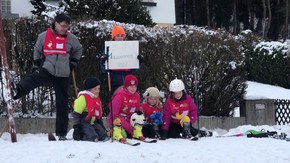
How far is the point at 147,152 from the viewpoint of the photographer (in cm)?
650

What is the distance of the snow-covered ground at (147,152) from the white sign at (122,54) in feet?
5.09

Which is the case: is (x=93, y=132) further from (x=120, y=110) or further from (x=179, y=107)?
(x=179, y=107)

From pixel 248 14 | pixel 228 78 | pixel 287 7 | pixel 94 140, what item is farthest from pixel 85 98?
pixel 248 14

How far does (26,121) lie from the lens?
352 inches

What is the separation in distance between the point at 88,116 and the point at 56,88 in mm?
697

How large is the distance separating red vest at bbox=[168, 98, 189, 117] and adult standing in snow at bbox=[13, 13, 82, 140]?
1722mm

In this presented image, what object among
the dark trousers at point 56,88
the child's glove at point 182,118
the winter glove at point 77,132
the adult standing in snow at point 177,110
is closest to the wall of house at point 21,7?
the dark trousers at point 56,88

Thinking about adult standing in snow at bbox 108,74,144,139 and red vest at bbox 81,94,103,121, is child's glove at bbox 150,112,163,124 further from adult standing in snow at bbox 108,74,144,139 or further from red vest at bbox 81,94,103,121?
red vest at bbox 81,94,103,121

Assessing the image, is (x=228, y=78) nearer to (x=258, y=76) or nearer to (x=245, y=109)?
(x=245, y=109)

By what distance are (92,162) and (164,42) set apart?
455cm

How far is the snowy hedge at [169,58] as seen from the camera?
9.01 meters

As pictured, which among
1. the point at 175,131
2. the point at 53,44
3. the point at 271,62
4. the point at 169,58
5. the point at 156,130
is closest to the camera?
the point at 53,44

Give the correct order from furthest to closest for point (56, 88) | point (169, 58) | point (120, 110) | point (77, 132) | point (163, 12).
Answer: point (163, 12), point (169, 58), point (120, 110), point (56, 88), point (77, 132)

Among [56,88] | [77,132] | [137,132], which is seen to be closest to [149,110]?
[137,132]
